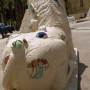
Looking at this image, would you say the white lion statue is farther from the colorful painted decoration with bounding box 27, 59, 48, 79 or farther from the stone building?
the stone building

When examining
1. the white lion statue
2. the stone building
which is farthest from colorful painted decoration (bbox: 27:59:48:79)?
the stone building

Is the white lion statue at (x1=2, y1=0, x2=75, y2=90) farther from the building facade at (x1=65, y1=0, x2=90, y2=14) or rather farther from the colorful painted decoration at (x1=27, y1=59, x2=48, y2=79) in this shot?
the building facade at (x1=65, y1=0, x2=90, y2=14)

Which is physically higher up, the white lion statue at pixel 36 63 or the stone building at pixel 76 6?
the white lion statue at pixel 36 63

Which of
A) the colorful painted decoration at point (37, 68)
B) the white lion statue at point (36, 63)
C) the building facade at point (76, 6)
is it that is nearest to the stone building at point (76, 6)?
the building facade at point (76, 6)

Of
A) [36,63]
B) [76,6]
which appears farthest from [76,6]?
[36,63]

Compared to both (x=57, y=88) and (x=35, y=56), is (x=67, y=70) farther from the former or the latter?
(x=35, y=56)

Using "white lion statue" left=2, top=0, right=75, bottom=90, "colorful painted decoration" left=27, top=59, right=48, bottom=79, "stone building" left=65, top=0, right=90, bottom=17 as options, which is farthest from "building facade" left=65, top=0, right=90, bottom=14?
"colorful painted decoration" left=27, top=59, right=48, bottom=79

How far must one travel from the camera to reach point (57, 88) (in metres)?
4.35

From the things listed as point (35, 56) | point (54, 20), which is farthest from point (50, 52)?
point (54, 20)

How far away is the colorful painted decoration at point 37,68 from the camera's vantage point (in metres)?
3.96

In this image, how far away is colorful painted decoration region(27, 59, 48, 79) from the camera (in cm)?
396

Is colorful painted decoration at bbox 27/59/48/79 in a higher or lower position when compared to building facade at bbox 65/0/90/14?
higher

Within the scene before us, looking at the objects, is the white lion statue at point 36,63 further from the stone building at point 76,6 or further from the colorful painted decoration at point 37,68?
the stone building at point 76,6

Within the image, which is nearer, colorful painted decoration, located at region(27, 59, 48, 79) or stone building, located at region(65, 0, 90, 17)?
colorful painted decoration, located at region(27, 59, 48, 79)
